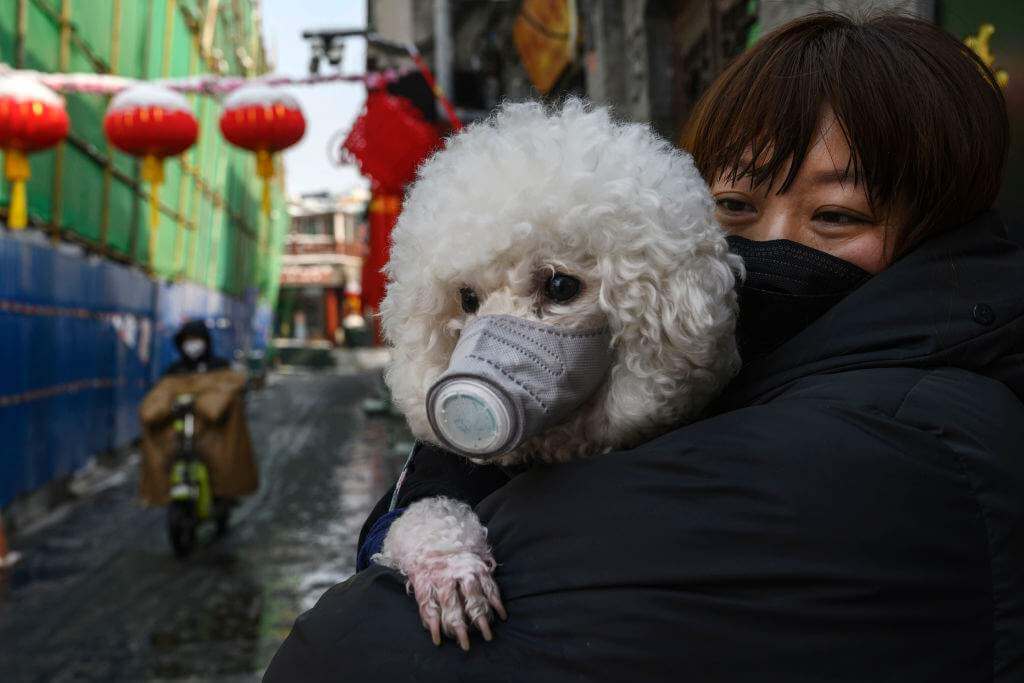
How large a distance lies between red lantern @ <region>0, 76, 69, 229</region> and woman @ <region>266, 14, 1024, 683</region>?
21.1 ft

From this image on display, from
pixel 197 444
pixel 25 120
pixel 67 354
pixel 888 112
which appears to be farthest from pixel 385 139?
pixel 888 112

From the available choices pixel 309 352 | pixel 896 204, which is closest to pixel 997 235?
pixel 896 204

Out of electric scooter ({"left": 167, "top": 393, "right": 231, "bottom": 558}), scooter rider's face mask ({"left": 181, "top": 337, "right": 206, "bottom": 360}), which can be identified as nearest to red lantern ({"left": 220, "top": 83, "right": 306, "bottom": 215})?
scooter rider's face mask ({"left": 181, "top": 337, "right": 206, "bottom": 360})

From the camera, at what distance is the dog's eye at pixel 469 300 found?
1.29 meters

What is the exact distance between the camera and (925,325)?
118 centimetres

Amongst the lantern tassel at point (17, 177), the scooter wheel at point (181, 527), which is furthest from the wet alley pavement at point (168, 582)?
the lantern tassel at point (17, 177)

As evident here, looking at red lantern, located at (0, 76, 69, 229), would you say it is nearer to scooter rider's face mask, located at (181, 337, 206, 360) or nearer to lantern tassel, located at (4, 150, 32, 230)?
lantern tassel, located at (4, 150, 32, 230)

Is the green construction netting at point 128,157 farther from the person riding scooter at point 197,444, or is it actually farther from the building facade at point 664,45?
the building facade at point 664,45

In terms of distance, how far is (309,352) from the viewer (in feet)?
116

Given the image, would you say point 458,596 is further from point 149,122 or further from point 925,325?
point 149,122

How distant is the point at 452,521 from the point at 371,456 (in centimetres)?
1148

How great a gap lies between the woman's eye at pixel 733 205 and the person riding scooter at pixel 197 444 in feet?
20.8

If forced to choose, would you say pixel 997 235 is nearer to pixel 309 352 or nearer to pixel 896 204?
pixel 896 204

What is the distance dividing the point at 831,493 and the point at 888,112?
64cm
